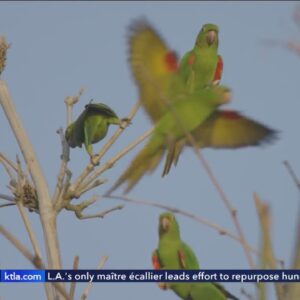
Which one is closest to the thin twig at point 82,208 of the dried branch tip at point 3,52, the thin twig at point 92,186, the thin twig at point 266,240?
the thin twig at point 92,186

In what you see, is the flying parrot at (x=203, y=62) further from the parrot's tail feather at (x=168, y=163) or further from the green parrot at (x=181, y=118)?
the green parrot at (x=181, y=118)

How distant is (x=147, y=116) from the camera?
2.41 metres

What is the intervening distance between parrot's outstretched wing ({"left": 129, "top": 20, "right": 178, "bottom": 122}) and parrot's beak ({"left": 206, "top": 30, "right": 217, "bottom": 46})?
1092 millimetres

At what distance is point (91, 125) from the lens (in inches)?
130

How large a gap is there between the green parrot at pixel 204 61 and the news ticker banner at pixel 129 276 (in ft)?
3.72

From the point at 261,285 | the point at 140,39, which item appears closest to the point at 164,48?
the point at 140,39

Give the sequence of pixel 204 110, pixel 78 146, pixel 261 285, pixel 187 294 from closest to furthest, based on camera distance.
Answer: pixel 261 285 → pixel 187 294 → pixel 204 110 → pixel 78 146

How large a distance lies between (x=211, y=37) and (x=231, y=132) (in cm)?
151

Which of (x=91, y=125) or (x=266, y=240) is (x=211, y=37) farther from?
(x=266, y=240)

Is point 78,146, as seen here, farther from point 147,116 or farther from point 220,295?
point 220,295

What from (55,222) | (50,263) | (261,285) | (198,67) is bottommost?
(261,285)

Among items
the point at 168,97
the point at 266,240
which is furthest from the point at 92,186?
the point at 266,240

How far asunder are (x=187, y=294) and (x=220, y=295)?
14 cm

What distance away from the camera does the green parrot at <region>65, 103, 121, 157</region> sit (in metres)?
3.26
